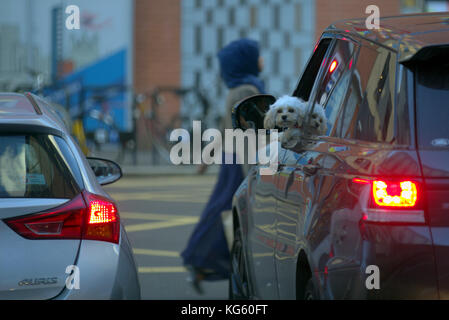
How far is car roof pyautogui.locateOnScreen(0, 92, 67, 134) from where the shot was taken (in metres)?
3.72

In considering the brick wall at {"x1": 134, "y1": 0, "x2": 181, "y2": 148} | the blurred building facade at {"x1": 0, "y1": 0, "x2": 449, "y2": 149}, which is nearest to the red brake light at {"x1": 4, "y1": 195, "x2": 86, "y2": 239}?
the blurred building facade at {"x1": 0, "y1": 0, "x2": 449, "y2": 149}

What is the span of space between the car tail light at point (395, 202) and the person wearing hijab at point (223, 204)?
4.22m

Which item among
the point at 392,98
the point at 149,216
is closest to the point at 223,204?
the point at 392,98

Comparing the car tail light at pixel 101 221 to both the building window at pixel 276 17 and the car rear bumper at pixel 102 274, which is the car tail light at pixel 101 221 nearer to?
the car rear bumper at pixel 102 274

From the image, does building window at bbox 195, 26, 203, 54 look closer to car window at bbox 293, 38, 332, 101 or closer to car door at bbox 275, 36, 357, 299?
car window at bbox 293, 38, 332, 101

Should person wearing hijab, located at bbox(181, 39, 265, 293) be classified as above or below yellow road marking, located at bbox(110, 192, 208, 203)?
above

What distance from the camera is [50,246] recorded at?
3457 millimetres

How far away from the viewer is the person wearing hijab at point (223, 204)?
7164mm

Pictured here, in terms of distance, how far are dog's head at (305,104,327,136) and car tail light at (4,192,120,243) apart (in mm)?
928

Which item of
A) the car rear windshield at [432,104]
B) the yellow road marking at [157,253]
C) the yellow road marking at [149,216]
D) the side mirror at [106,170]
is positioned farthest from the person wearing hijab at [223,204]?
the yellow road marking at [149,216]

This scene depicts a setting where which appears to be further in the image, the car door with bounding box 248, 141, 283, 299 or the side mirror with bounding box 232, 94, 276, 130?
the side mirror with bounding box 232, 94, 276, 130

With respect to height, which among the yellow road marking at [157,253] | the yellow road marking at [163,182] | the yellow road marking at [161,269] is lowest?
the yellow road marking at [163,182]
